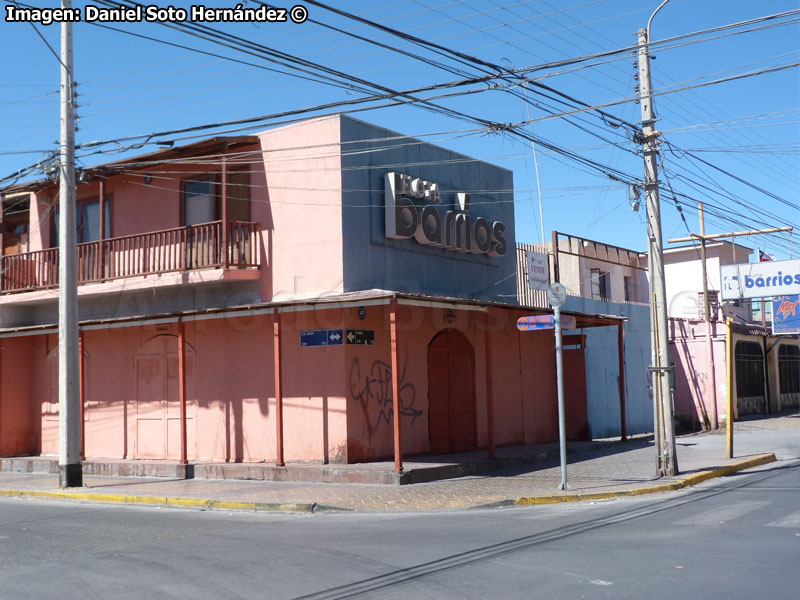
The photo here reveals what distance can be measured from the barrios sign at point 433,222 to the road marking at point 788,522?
32.0 ft

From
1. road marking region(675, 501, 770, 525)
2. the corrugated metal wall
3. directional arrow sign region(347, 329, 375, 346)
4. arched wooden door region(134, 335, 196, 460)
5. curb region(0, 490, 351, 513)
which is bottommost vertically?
curb region(0, 490, 351, 513)

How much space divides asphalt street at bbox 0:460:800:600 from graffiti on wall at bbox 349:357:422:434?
458 centimetres

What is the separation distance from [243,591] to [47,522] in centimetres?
609

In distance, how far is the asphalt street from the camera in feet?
23.6

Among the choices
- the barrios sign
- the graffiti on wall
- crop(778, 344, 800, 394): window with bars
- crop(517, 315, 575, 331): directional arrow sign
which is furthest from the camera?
crop(778, 344, 800, 394): window with bars

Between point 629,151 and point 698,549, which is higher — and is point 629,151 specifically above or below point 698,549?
above

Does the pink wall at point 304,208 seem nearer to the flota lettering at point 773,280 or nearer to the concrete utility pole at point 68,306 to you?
the concrete utility pole at point 68,306

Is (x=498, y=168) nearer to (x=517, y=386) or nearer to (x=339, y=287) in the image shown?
(x=517, y=386)

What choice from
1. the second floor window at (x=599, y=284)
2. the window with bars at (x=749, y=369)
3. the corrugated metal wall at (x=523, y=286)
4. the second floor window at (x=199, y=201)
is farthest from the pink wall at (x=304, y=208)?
the window with bars at (x=749, y=369)

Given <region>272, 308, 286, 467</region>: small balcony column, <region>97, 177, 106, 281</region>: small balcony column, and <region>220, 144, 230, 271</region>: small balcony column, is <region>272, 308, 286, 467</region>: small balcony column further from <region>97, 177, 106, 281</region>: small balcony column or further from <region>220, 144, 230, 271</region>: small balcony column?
<region>97, 177, 106, 281</region>: small balcony column

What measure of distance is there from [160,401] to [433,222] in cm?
755

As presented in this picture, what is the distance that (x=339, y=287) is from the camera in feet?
54.8

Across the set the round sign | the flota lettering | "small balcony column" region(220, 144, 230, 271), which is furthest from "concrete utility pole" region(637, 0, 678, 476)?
the flota lettering

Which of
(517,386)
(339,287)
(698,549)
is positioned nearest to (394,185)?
(339,287)
